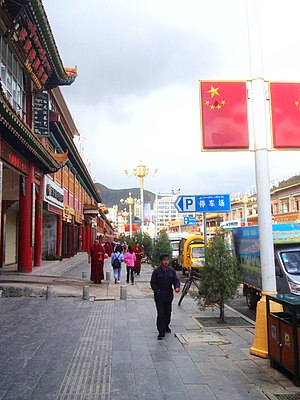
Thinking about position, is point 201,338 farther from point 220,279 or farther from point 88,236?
point 88,236

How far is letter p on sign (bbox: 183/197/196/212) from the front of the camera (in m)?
12.9

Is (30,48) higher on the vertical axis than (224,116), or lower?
higher

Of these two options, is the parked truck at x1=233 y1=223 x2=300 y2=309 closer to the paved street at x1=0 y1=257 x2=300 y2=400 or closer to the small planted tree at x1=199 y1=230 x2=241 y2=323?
the small planted tree at x1=199 y1=230 x2=241 y2=323

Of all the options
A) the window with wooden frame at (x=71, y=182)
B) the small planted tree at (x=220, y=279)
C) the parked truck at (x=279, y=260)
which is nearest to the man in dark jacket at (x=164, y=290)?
the small planted tree at (x=220, y=279)

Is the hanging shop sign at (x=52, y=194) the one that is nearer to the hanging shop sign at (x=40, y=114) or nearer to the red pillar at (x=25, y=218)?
the red pillar at (x=25, y=218)

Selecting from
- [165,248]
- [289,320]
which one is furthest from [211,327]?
[165,248]

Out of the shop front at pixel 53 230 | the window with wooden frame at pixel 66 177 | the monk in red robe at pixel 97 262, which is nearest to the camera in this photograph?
the monk in red robe at pixel 97 262

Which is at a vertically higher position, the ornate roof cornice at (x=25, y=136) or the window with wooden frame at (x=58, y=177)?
the window with wooden frame at (x=58, y=177)

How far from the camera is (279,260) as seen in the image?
10.2 metres

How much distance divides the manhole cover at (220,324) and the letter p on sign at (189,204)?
4417mm

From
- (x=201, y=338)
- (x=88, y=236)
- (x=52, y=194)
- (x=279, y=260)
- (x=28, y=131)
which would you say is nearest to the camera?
(x=201, y=338)

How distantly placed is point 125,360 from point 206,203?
782 centimetres

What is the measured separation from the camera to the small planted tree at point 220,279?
28.8 ft

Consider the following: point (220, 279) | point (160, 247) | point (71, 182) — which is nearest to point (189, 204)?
point (220, 279)
